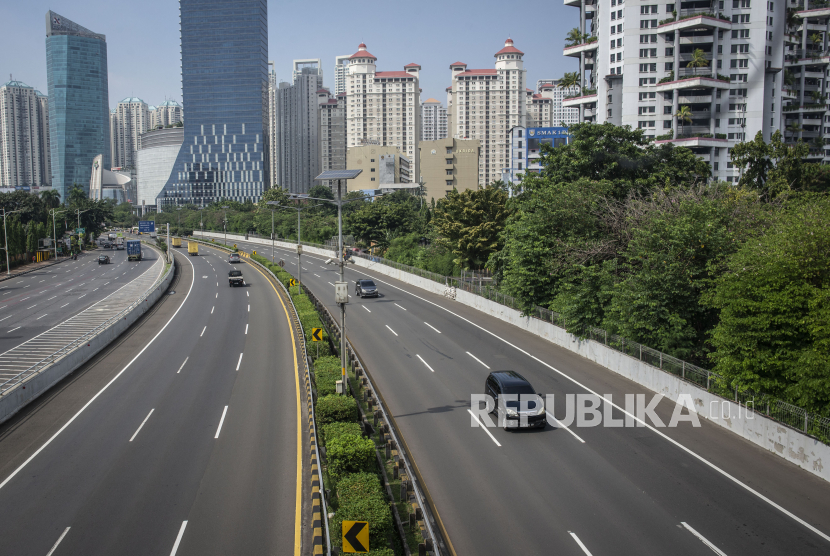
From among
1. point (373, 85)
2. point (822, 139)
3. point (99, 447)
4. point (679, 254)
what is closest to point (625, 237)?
point (679, 254)

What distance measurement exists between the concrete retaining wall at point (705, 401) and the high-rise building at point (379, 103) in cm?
16883

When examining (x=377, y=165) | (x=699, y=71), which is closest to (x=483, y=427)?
(x=699, y=71)

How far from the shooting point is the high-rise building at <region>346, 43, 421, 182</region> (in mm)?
194750

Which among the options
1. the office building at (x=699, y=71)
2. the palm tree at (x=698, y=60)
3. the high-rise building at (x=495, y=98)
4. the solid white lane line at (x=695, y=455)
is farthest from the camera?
the high-rise building at (x=495, y=98)

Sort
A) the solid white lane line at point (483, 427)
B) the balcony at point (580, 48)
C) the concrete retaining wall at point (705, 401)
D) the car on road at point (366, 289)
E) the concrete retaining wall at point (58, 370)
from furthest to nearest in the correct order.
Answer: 1. the balcony at point (580, 48)
2. the car on road at point (366, 289)
3. the concrete retaining wall at point (58, 370)
4. the solid white lane line at point (483, 427)
5. the concrete retaining wall at point (705, 401)

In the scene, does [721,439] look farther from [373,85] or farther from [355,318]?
[373,85]

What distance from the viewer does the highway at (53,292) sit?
36.9 m

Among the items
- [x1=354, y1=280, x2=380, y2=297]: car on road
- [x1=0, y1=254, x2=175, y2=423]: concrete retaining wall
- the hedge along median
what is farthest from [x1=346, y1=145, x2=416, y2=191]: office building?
the hedge along median

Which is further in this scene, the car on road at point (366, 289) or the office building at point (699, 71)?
the office building at point (699, 71)

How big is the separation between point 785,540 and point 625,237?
818 inches

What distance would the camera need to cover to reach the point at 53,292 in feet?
174

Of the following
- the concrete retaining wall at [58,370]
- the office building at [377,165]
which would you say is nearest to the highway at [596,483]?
the concrete retaining wall at [58,370]

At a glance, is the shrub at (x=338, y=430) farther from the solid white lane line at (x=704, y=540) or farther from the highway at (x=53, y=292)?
the highway at (x=53, y=292)

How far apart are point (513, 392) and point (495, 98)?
190769 mm
